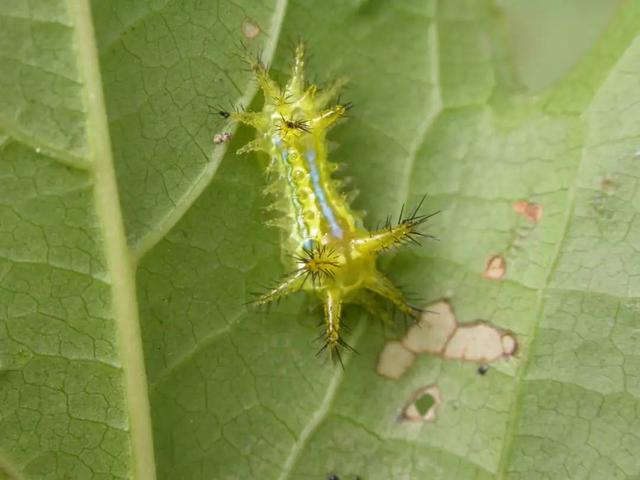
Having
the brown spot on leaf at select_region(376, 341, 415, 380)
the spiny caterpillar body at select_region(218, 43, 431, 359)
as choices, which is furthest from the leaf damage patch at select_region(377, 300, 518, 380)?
the spiny caterpillar body at select_region(218, 43, 431, 359)

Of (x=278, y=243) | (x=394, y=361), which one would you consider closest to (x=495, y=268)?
(x=394, y=361)

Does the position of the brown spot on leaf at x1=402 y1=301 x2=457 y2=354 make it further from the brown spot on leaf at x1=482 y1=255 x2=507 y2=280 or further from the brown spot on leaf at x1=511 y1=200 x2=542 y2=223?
the brown spot on leaf at x1=511 y1=200 x2=542 y2=223

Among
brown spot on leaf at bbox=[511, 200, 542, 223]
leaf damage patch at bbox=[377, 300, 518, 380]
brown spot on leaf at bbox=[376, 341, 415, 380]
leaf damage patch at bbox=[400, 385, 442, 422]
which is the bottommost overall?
leaf damage patch at bbox=[400, 385, 442, 422]

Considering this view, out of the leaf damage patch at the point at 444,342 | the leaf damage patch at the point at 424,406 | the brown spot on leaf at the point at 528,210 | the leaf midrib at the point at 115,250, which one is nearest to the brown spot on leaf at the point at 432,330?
the leaf damage patch at the point at 444,342

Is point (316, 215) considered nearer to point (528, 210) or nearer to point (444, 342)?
point (444, 342)

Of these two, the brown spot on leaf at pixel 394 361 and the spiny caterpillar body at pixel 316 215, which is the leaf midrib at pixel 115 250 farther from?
the brown spot on leaf at pixel 394 361
